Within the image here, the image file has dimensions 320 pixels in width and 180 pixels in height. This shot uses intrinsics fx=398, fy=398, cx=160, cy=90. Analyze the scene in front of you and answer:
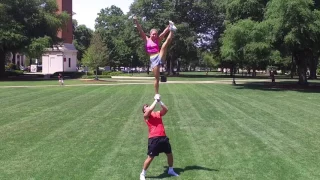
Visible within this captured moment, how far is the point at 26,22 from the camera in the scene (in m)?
51.8

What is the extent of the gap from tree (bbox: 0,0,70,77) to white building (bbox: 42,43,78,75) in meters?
7.37

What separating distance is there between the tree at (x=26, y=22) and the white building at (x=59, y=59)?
7366 millimetres

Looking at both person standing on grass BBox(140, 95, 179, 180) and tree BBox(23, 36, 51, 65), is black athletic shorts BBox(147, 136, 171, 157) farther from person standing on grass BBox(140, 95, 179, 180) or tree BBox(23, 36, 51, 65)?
tree BBox(23, 36, 51, 65)

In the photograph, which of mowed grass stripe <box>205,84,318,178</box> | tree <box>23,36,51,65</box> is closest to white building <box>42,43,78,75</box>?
tree <box>23,36,51,65</box>

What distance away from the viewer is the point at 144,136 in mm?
11391

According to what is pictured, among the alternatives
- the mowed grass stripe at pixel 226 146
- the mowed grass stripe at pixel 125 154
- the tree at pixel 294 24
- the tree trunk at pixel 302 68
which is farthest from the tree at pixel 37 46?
the mowed grass stripe at pixel 226 146

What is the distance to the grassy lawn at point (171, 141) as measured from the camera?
25.2 feet

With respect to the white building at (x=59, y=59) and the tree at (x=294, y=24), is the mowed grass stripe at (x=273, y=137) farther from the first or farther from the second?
the white building at (x=59, y=59)

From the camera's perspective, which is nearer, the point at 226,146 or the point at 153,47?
the point at 153,47

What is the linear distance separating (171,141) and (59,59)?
182 ft

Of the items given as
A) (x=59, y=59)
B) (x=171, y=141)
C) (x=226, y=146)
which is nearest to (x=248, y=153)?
(x=226, y=146)

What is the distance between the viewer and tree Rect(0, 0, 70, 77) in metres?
47.7

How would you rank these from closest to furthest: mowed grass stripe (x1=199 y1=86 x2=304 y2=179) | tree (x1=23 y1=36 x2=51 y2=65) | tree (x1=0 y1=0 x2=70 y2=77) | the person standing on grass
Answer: the person standing on grass, mowed grass stripe (x1=199 y1=86 x2=304 y2=179), tree (x1=0 y1=0 x2=70 y2=77), tree (x1=23 y1=36 x2=51 y2=65)

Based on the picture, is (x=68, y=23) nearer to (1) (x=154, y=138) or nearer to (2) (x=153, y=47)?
(2) (x=153, y=47)
